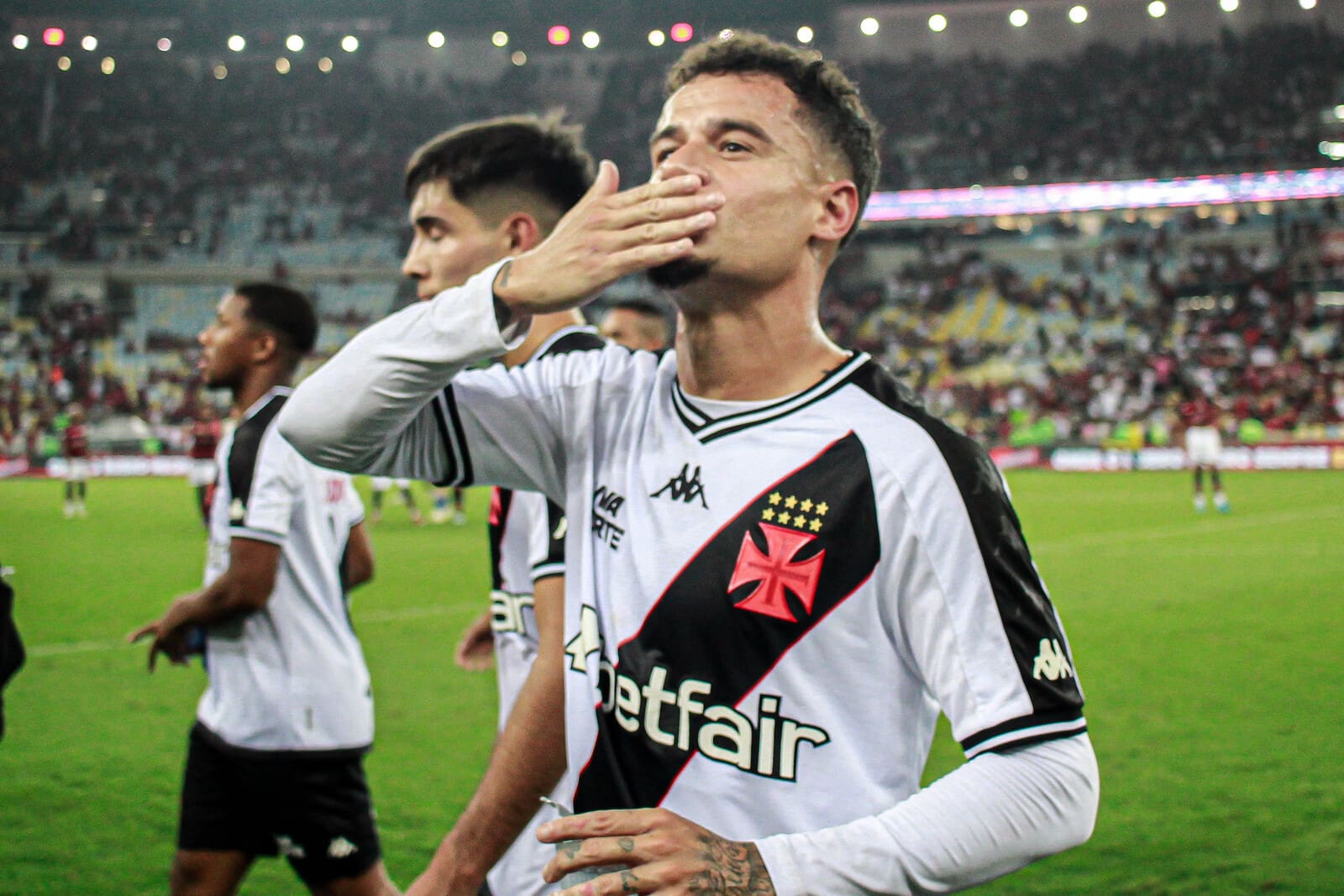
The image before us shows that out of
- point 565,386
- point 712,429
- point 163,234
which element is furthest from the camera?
point 163,234

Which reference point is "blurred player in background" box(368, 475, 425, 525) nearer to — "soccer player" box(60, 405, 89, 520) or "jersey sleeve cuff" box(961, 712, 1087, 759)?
"soccer player" box(60, 405, 89, 520)

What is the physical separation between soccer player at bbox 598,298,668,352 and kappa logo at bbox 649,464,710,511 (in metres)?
4.62

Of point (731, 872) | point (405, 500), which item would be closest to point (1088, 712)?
point (731, 872)

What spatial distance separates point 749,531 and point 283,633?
2.46 m

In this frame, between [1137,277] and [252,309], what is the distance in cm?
4051

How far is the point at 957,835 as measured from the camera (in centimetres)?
155

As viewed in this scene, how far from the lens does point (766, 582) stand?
183 cm

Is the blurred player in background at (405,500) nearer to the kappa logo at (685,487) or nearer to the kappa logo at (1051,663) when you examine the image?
the kappa logo at (685,487)

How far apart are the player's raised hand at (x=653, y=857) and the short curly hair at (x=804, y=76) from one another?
3.77 feet

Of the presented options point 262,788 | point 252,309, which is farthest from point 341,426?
point 252,309

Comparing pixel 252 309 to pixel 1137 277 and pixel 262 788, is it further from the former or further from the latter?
pixel 1137 277

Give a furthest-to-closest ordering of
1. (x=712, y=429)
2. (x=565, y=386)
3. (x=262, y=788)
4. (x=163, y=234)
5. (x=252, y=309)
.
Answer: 1. (x=163, y=234)
2. (x=252, y=309)
3. (x=262, y=788)
4. (x=565, y=386)
5. (x=712, y=429)

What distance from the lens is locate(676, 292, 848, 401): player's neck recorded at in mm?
2037

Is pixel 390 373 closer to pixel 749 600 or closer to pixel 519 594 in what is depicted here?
pixel 749 600
